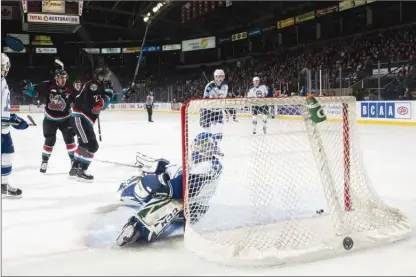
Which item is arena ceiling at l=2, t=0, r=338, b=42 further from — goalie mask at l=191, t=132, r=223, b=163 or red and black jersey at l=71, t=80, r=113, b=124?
goalie mask at l=191, t=132, r=223, b=163

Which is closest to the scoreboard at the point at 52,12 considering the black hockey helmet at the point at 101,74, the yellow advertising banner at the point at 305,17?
the black hockey helmet at the point at 101,74

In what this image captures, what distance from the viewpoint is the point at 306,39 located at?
20.7 meters

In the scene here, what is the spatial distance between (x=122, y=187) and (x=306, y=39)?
1874 centimetres

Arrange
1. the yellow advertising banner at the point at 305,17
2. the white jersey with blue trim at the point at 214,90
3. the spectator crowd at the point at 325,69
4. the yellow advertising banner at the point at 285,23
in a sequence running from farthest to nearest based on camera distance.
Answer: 1. the yellow advertising banner at the point at 285,23
2. the yellow advertising banner at the point at 305,17
3. the spectator crowd at the point at 325,69
4. the white jersey with blue trim at the point at 214,90

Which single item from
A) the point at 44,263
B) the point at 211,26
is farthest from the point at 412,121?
the point at 211,26

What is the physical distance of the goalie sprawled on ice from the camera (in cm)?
244

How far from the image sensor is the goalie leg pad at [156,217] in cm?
244

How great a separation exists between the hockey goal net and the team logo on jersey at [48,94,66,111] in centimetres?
199

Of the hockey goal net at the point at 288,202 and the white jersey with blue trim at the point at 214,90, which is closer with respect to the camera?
the hockey goal net at the point at 288,202

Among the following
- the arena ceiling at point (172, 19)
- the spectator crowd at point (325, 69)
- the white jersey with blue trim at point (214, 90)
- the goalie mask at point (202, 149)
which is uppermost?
the arena ceiling at point (172, 19)

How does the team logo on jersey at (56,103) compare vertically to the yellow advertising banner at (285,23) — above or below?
below

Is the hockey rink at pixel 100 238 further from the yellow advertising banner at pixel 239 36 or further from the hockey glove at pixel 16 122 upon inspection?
the yellow advertising banner at pixel 239 36

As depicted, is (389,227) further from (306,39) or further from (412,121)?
(306,39)

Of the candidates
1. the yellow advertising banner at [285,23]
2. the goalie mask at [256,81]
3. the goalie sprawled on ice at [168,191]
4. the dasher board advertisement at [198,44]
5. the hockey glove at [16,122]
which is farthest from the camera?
the dasher board advertisement at [198,44]
